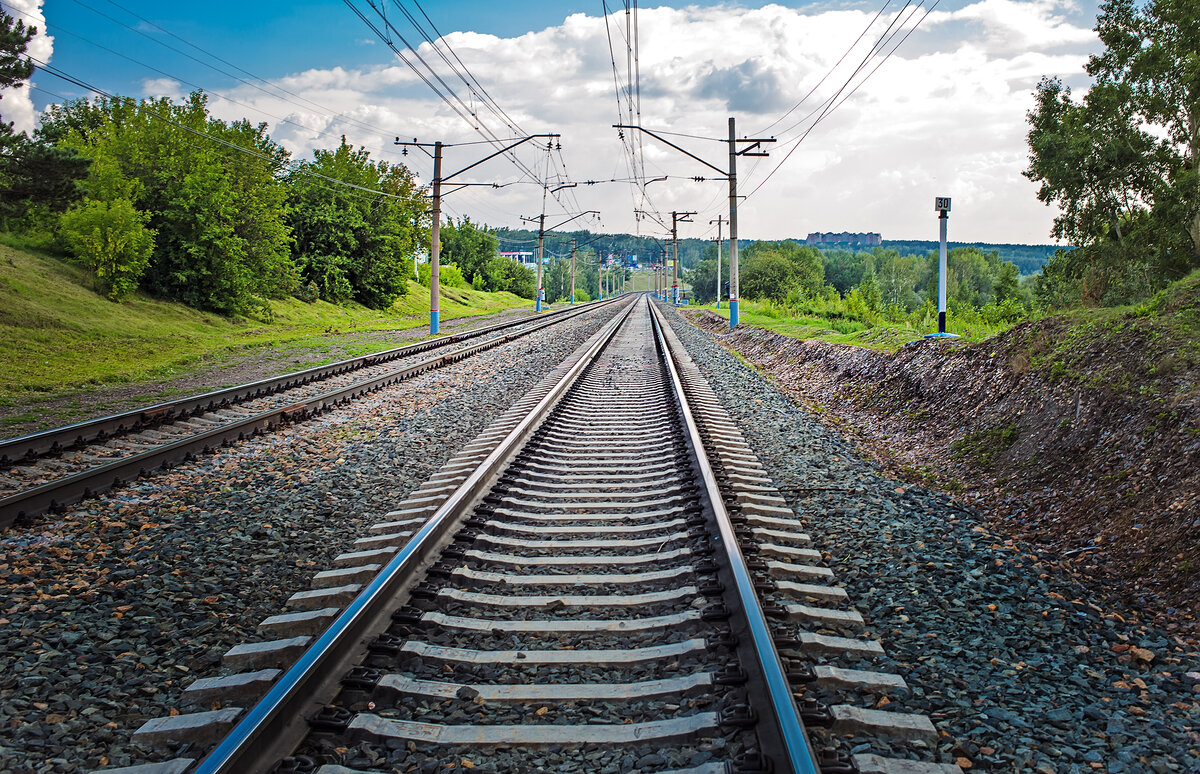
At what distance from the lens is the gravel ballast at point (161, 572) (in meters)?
3.11

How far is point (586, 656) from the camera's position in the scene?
3.44 m

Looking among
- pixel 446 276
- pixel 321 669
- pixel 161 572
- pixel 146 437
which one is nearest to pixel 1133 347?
pixel 321 669

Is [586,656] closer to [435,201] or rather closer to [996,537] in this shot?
[996,537]

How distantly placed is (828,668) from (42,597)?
4273 mm

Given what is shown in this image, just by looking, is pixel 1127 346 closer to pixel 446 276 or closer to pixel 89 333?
pixel 89 333

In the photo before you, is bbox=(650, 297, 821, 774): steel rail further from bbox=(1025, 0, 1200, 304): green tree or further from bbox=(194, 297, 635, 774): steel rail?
bbox=(1025, 0, 1200, 304): green tree

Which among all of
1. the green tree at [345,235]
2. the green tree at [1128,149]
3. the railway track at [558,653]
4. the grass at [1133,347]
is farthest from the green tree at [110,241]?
the green tree at [1128,149]

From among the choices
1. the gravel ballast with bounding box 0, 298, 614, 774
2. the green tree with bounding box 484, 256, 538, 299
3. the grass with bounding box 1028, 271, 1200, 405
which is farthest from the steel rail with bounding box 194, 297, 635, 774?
the green tree with bounding box 484, 256, 538, 299

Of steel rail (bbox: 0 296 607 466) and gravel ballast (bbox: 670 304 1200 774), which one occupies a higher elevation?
steel rail (bbox: 0 296 607 466)

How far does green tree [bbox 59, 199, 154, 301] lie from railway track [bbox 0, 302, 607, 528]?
58.4 ft

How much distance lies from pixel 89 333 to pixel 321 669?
22880 millimetres

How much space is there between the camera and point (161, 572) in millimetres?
4613

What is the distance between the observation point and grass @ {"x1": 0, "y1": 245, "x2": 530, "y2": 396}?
47.0 ft

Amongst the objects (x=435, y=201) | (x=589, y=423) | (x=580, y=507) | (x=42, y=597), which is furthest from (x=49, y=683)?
(x=435, y=201)
